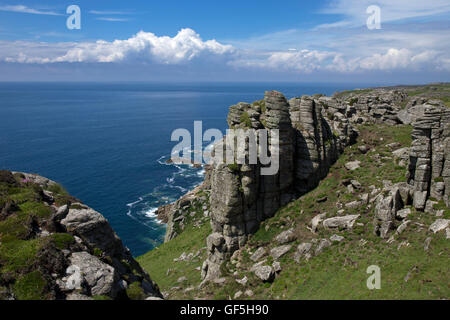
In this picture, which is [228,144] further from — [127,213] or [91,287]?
[127,213]

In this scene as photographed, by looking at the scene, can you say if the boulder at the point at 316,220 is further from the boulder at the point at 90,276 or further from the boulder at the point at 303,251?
the boulder at the point at 90,276

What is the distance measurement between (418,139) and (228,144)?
2741 centimetres

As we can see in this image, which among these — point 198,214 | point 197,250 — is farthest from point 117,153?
point 197,250

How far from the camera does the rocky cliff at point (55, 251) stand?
2131 centimetres

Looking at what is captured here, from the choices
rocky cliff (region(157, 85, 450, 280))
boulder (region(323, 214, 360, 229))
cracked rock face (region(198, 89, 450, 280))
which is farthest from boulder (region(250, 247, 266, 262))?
boulder (region(323, 214, 360, 229))

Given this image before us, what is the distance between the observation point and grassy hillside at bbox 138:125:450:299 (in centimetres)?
3158

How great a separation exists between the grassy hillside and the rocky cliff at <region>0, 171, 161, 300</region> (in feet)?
61.7

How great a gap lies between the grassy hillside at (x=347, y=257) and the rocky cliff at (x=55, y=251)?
18.8 metres

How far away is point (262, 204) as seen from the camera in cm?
5159

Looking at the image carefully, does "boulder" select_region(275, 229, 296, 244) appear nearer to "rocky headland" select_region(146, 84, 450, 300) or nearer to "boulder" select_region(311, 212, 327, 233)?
"rocky headland" select_region(146, 84, 450, 300)

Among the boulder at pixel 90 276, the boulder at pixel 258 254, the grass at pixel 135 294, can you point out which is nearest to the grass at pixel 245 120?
the boulder at pixel 258 254

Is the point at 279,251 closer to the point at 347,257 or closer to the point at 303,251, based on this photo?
the point at 303,251

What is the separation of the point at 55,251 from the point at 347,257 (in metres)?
34.0

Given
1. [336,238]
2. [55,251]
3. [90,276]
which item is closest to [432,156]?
[336,238]
